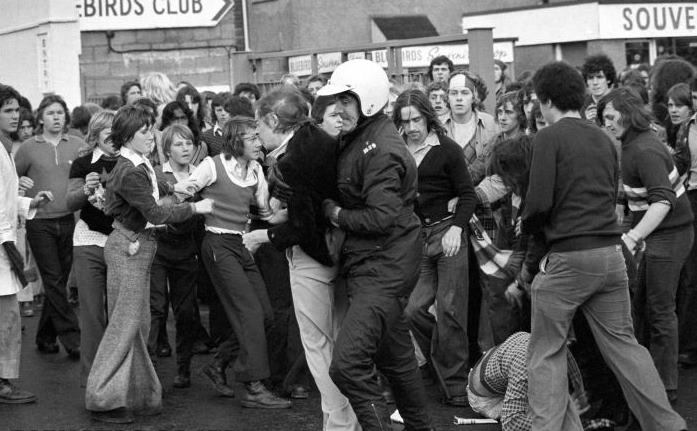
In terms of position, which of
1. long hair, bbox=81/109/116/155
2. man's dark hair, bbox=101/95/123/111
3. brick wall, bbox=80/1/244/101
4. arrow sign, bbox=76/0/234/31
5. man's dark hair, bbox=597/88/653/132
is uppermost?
arrow sign, bbox=76/0/234/31

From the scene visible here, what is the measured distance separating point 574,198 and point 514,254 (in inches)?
52.0

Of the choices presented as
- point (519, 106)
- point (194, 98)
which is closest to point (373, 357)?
point (519, 106)

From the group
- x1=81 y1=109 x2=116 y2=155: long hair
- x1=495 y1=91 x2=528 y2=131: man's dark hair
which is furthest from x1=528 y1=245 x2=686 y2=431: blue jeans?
x1=81 y1=109 x2=116 y2=155: long hair

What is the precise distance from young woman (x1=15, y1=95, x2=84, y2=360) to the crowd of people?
0.02 m

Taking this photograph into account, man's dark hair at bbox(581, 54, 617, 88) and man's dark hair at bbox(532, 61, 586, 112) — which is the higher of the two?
man's dark hair at bbox(581, 54, 617, 88)

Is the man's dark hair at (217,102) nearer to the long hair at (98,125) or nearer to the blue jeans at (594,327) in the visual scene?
the long hair at (98,125)

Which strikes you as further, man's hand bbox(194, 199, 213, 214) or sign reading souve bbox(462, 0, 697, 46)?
sign reading souve bbox(462, 0, 697, 46)

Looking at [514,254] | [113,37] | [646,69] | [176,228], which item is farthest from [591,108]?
[113,37]

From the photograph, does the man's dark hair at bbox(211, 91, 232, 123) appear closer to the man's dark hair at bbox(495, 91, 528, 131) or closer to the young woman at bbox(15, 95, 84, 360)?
the young woman at bbox(15, 95, 84, 360)

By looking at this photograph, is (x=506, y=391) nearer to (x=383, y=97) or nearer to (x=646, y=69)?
(x=383, y=97)

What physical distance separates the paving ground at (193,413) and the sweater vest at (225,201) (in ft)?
3.86

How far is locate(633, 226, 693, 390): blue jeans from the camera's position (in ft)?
25.0

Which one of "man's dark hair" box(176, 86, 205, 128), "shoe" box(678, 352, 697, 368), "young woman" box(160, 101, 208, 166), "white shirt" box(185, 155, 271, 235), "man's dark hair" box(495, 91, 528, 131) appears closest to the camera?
"white shirt" box(185, 155, 271, 235)

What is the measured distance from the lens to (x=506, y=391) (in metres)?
6.86
